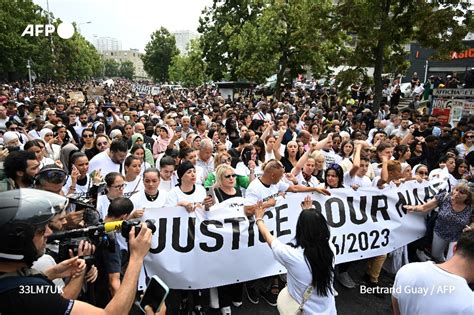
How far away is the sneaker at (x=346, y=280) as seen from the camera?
5.06 meters

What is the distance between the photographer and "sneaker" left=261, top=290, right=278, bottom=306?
468 centimetres

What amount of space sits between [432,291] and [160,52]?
240ft

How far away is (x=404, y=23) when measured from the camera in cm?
1448

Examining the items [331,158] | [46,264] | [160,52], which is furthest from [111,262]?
[160,52]

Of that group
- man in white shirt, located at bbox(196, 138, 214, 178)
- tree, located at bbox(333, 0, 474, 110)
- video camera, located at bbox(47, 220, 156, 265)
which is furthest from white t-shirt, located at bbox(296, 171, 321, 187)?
tree, located at bbox(333, 0, 474, 110)

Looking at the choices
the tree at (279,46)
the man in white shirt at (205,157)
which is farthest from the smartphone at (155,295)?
the tree at (279,46)

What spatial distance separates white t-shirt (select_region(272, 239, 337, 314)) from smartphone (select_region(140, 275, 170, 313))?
1.05 metres

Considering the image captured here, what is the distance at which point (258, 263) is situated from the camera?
4453 millimetres

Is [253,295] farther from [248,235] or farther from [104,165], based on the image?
[104,165]

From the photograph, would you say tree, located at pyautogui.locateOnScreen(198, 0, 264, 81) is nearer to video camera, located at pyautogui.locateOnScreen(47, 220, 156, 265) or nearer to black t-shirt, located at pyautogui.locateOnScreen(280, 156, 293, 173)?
black t-shirt, located at pyautogui.locateOnScreen(280, 156, 293, 173)

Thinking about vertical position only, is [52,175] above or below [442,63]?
below

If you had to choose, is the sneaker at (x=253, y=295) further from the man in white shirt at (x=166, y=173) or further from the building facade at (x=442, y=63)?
the building facade at (x=442, y=63)

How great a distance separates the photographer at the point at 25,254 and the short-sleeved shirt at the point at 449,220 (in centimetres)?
448

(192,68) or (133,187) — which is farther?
(192,68)
